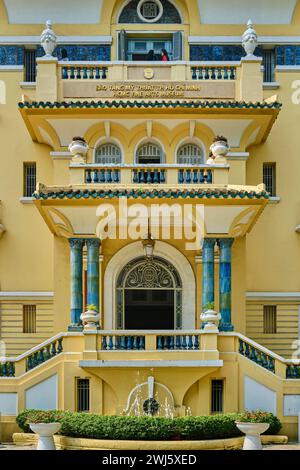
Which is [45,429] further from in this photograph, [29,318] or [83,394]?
[29,318]

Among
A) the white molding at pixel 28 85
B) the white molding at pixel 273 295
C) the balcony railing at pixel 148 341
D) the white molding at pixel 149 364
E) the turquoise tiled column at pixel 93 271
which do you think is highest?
the white molding at pixel 28 85

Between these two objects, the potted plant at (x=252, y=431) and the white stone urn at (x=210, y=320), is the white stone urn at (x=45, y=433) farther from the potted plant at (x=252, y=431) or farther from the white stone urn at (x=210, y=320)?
the white stone urn at (x=210, y=320)

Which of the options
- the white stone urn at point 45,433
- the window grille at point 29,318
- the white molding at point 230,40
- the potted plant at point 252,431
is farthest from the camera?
the white molding at point 230,40

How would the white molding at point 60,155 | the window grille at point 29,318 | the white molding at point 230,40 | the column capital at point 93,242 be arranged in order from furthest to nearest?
the white molding at point 230,40 → the window grille at point 29,318 → the white molding at point 60,155 → the column capital at point 93,242

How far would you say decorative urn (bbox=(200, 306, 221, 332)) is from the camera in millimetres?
28000

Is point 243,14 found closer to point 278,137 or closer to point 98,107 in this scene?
point 278,137

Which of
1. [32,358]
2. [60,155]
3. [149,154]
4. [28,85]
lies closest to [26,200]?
[60,155]

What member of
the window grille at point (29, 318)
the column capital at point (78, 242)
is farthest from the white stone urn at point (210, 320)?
the window grille at point (29, 318)

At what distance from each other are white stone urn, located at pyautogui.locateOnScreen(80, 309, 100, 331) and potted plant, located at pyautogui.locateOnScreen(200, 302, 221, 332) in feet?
9.69

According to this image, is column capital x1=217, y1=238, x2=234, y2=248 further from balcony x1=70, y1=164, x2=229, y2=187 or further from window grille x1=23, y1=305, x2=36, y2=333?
window grille x1=23, y1=305, x2=36, y2=333

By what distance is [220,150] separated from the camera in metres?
29.2

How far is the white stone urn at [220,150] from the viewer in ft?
95.5

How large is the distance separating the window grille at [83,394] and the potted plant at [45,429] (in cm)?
300
